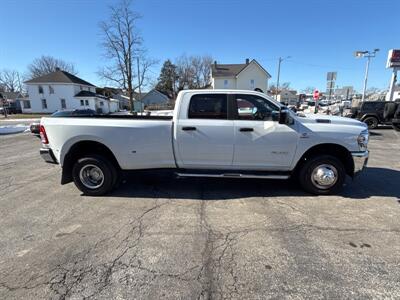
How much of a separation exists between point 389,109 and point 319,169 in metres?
12.9

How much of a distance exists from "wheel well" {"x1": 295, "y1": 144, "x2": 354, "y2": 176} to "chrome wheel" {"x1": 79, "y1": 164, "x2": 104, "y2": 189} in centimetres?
385

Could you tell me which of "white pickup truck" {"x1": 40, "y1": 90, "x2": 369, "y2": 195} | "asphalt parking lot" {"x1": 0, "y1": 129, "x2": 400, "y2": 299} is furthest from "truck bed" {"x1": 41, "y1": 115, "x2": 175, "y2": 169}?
"asphalt parking lot" {"x1": 0, "y1": 129, "x2": 400, "y2": 299}

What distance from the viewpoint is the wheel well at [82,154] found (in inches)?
174

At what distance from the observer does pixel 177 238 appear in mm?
3145

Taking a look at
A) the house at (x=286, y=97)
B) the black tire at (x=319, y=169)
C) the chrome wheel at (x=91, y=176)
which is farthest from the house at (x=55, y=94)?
the black tire at (x=319, y=169)

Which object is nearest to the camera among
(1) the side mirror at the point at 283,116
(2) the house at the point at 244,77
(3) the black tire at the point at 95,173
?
(1) the side mirror at the point at 283,116

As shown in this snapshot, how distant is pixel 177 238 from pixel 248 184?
7.94 feet

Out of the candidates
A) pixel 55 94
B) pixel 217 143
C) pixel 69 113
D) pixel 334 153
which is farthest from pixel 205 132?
pixel 55 94

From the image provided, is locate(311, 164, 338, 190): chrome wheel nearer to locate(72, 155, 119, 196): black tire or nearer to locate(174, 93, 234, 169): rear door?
locate(174, 93, 234, 169): rear door

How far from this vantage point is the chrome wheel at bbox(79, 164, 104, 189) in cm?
446

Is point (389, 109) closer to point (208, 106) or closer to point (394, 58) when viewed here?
point (394, 58)

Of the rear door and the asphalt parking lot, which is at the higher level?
the rear door

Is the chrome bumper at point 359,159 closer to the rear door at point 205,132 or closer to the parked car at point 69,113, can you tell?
the rear door at point 205,132

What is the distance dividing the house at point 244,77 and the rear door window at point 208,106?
147 feet
